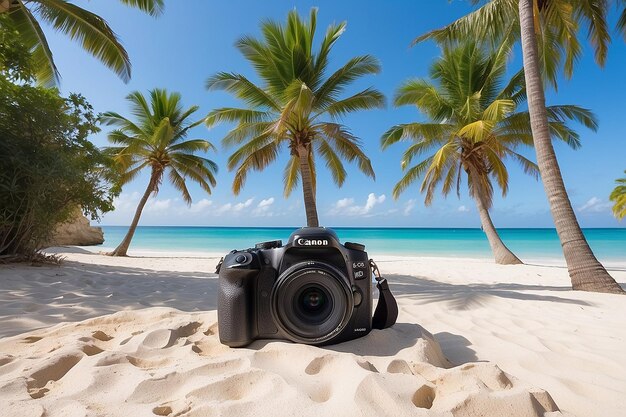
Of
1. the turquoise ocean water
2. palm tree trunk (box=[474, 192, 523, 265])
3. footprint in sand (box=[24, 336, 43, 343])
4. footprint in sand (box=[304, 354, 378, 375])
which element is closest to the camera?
footprint in sand (box=[304, 354, 378, 375])

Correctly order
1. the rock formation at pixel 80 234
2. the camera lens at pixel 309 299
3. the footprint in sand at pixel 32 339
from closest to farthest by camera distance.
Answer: the camera lens at pixel 309 299 < the footprint in sand at pixel 32 339 < the rock formation at pixel 80 234

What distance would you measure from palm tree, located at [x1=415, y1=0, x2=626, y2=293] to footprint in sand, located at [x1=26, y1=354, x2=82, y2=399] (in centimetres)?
531

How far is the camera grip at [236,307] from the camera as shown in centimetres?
129

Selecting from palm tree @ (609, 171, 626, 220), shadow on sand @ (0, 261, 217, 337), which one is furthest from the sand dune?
palm tree @ (609, 171, 626, 220)

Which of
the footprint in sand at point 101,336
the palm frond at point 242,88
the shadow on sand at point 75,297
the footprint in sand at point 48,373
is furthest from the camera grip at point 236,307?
the palm frond at point 242,88

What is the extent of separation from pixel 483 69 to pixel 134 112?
12.7 metres

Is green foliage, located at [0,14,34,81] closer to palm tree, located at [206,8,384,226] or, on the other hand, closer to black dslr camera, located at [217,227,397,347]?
palm tree, located at [206,8,384,226]

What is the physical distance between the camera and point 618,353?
1.51m

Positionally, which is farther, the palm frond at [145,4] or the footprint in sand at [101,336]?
the palm frond at [145,4]

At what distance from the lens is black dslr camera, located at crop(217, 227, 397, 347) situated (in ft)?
4.12

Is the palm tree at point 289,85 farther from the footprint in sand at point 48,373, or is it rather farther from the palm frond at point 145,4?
the footprint in sand at point 48,373

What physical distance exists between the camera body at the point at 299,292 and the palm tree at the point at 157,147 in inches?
443

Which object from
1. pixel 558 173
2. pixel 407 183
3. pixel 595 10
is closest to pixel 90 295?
pixel 558 173

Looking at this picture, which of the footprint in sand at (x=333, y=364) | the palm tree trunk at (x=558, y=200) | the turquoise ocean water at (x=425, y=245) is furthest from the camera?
the turquoise ocean water at (x=425, y=245)
